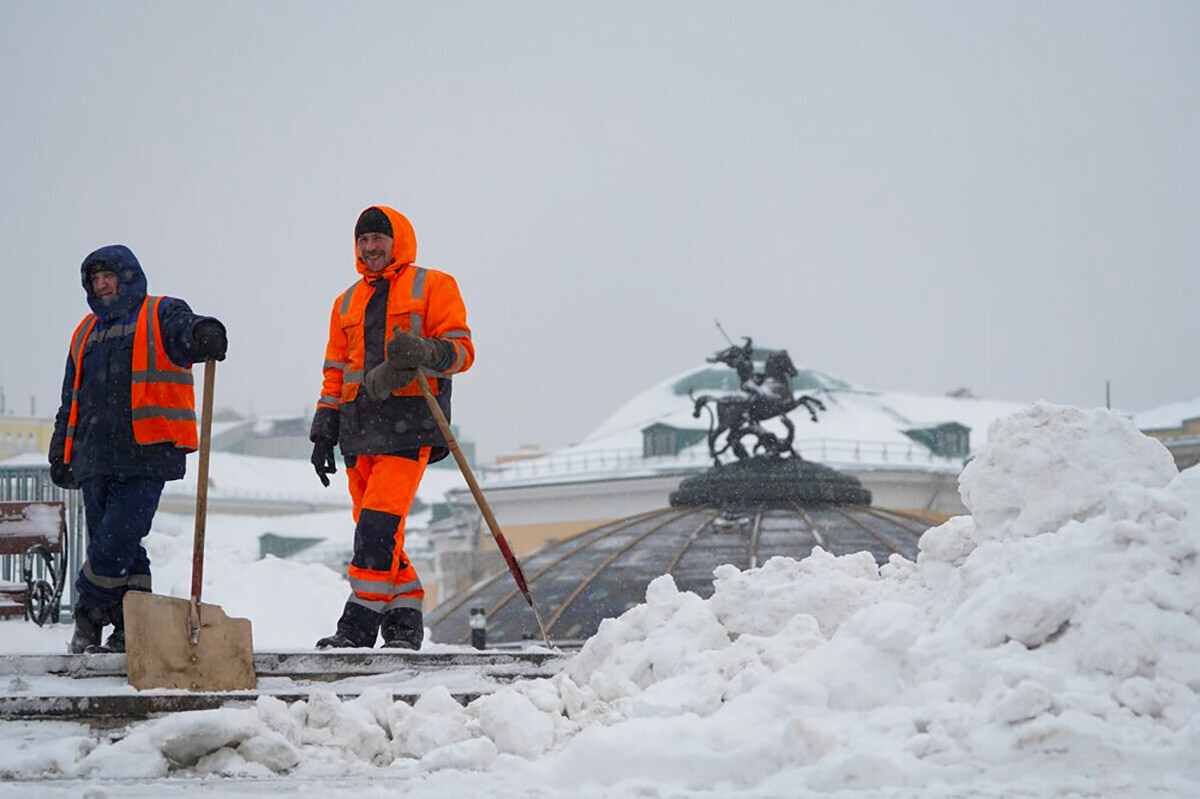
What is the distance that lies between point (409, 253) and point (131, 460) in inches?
51.1

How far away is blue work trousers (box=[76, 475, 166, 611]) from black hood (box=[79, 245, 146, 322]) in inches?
24.6

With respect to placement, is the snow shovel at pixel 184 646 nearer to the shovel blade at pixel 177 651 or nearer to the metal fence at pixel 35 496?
the shovel blade at pixel 177 651

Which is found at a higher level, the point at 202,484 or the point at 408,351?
the point at 408,351

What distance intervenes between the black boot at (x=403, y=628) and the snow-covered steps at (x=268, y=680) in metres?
0.34

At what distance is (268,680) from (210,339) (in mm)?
1208

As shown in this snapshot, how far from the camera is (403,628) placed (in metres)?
5.71

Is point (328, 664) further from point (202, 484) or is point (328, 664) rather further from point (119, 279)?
point (119, 279)

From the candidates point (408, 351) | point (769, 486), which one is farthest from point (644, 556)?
point (408, 351)

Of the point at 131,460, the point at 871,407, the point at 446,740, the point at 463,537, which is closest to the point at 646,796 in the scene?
the point at 446,740

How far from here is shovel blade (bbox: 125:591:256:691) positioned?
15.6 feet

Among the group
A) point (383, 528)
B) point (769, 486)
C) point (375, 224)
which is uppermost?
point (375, 224)

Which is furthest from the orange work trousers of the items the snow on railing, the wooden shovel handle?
the snow on railing

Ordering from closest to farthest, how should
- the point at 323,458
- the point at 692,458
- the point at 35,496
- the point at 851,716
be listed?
the point at 851,716 < the point at 323,458 < the point at 35,496 < the point at 692,458

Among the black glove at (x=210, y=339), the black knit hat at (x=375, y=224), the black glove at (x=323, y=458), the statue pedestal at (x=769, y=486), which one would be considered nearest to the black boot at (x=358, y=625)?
the black glove at (x=323, y=458)
